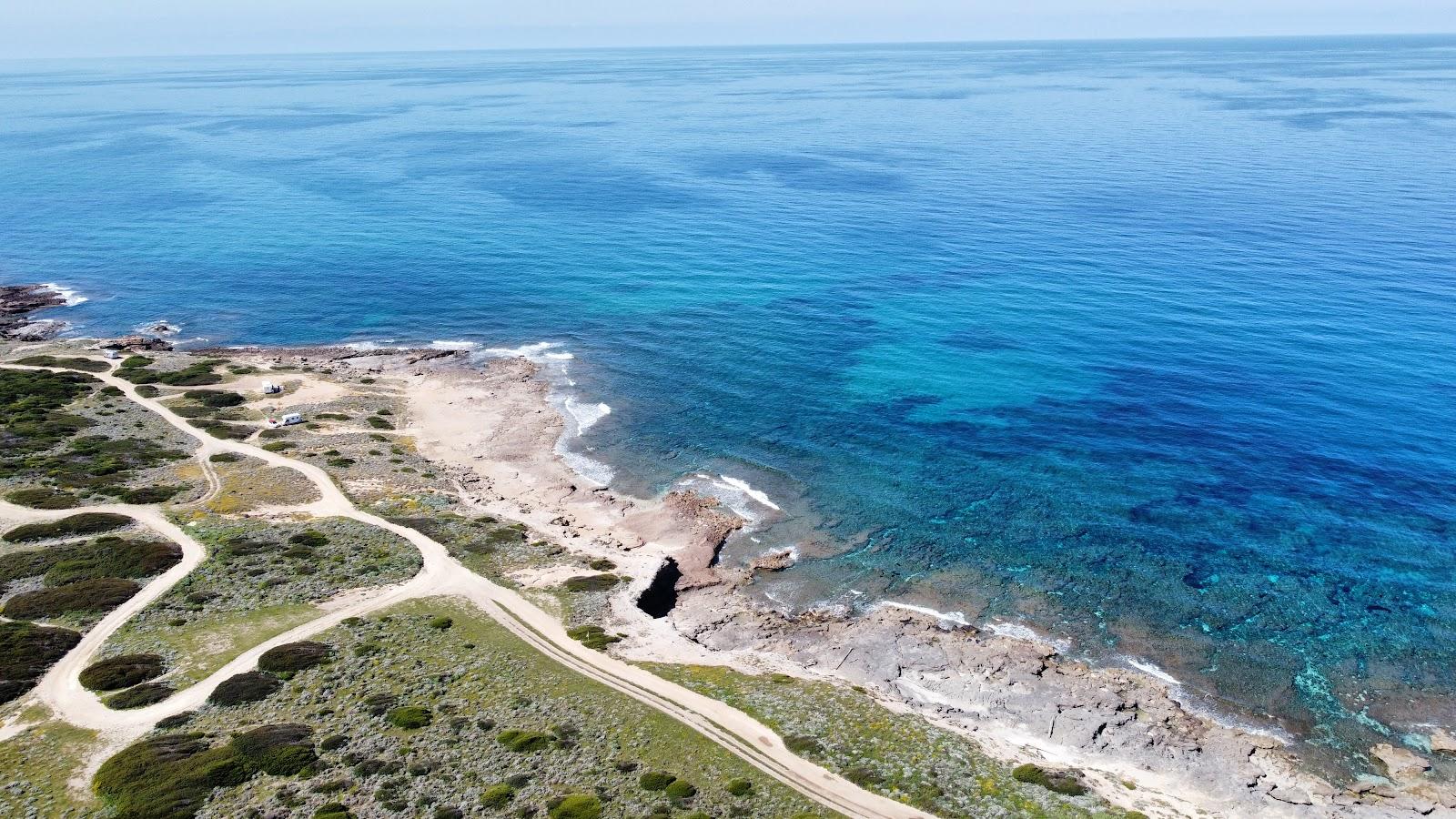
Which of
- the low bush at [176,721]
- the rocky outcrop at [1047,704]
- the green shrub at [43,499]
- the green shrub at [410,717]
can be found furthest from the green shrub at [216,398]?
the rocky outcrop at [1047,704]

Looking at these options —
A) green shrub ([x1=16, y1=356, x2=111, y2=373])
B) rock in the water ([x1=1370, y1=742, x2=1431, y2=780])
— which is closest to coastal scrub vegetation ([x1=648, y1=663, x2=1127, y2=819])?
rock in the water ([x1=1370, y1=742, x2=1431, y2=780])

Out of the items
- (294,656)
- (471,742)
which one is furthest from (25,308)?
(471,742)

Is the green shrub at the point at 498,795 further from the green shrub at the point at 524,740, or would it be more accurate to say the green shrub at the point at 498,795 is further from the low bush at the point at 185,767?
the low bush at the point at 185,767

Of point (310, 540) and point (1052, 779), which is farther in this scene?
point (310, 540)

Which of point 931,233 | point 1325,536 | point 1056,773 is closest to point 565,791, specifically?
point 1056,773

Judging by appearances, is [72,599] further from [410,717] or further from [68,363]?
[68,363]
